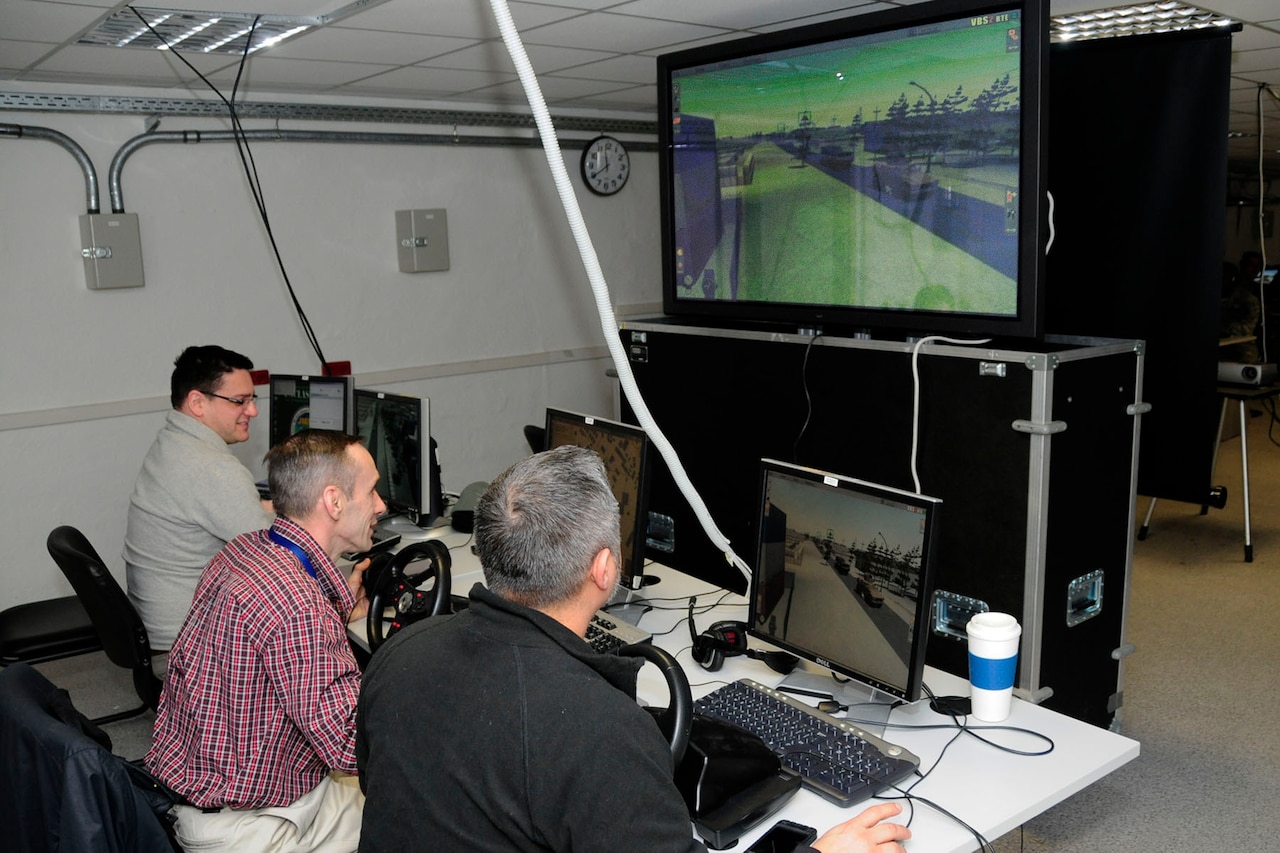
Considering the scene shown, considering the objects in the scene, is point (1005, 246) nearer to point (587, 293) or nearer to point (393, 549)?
point (393, 549)

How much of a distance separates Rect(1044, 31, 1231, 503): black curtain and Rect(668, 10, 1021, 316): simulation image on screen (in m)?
0.85

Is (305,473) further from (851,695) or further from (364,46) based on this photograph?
(364,46)

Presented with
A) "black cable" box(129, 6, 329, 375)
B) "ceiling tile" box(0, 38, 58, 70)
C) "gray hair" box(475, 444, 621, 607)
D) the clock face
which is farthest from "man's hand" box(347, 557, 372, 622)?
the clock face

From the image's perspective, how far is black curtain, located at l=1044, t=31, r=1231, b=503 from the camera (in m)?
3.32

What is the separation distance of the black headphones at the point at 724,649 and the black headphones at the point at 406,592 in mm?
597

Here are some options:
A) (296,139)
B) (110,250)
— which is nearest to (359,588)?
(110,250)

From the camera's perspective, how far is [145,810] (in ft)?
5.74

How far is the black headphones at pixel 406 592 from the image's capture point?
7.84 feet

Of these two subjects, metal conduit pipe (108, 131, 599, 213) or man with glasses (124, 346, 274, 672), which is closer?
man with glasses (124, 346, 274, 672)

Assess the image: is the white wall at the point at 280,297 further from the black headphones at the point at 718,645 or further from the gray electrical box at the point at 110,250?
the black headphones at the point at 718,645

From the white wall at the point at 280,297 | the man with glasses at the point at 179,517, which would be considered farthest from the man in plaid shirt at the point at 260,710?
the white wall at the point at 280,297

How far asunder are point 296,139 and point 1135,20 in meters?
3.71

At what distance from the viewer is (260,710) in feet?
6.49

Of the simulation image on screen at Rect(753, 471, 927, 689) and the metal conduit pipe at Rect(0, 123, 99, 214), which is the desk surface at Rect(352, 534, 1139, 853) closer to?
the simulation image on screen at Rect(753, 471, 927, 689)
